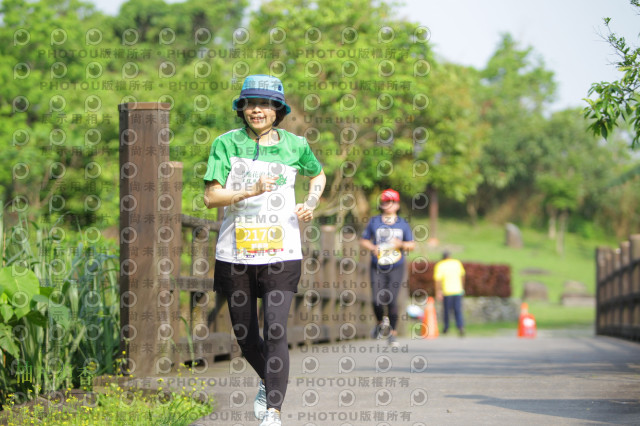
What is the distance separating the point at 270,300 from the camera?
15.0 feet

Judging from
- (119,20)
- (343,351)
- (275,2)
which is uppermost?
(119,20)

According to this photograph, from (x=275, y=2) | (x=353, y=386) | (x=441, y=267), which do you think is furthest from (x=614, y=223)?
(x=353, y=386)

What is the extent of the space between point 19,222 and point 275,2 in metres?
25.5

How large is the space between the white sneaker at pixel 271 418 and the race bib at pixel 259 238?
75cm

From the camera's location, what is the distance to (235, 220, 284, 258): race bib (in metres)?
4.54

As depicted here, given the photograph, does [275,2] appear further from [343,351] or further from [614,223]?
[614,223]

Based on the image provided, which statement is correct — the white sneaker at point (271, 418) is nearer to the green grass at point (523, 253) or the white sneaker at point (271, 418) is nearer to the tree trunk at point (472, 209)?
the green grass at point (523, 253)

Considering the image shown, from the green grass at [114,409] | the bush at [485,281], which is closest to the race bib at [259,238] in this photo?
the green grass at [114,409]

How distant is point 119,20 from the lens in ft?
188

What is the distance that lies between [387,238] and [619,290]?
675 cm

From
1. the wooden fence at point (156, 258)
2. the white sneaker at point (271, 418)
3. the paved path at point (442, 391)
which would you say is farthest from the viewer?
the wooden fence at point (156, 258)

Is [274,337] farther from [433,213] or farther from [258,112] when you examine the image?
[433,213]

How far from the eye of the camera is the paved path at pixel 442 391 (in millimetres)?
5023

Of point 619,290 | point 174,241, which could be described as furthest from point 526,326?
point 174,241
